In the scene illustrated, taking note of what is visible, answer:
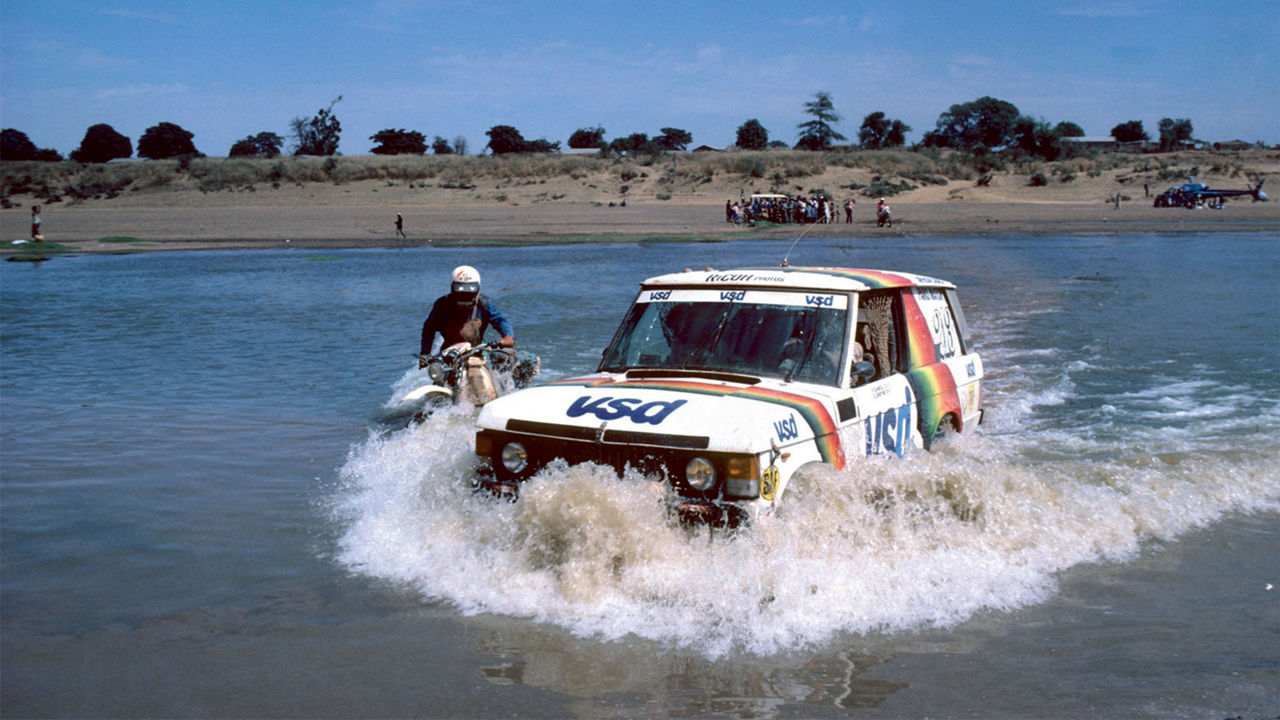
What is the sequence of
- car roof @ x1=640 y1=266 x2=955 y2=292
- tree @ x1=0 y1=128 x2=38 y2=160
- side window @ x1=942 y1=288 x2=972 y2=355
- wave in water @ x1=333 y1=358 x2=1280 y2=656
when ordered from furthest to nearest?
tree @ x1=0 y1=128 x2=38 y2=160
side window @ x1=942 y1=288 x2=972 y2=355
car roof @ x1=640 y1=266 x2=955 y2=292
wave in water @ x1=333 y1=358 x2=1280 y2=656

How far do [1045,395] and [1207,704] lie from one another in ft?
28.2

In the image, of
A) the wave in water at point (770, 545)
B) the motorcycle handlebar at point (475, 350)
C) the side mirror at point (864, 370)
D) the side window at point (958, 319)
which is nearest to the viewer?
the wave in water at point (770, 545)

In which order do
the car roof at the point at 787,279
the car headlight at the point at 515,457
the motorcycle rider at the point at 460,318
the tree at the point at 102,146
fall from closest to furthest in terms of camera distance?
the car headlight at the point at 515,457 → the car roof at the point at 787,279 → the motorcycle rider at the point at 460,318 → the tree at the point at 102,146

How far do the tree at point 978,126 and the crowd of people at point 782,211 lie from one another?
1495 inches

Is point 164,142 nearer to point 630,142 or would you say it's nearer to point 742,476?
point 630,142

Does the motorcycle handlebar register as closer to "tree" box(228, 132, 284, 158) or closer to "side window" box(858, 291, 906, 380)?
"side window" box(858, 291, 906, 380)

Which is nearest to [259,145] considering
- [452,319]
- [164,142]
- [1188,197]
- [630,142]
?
[164,142]

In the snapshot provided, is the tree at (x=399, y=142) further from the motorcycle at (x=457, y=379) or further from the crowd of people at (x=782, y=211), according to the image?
the motorcycle at (x=457, y=379)

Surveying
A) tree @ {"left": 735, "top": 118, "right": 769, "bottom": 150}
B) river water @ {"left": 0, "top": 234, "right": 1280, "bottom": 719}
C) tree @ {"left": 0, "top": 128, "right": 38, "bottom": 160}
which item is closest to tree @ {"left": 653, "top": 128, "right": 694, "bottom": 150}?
tree @ {"left": 735, "top": 118, "right": 769, "bottom": 150}

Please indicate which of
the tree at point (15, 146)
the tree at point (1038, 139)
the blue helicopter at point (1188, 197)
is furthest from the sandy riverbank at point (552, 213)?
the tree at point (15, 146)

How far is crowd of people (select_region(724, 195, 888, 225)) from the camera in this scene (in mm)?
54000

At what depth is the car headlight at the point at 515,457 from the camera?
633 centimetres

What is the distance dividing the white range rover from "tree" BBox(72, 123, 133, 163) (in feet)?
351

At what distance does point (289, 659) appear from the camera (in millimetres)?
5512
